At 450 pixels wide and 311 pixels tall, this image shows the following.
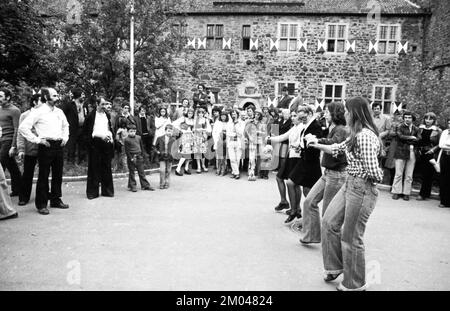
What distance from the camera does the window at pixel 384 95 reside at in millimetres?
22334

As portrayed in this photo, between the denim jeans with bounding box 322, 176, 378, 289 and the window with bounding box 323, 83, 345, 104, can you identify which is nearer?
the denim jeans with bounding box 322, 176, 378, 289

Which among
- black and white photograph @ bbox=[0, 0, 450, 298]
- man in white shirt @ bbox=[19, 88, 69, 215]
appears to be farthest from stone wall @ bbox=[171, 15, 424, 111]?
man in white shirt @ bbox=[19, 88, 69, 215]

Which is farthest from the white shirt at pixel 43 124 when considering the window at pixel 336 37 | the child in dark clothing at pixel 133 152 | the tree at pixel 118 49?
the window at pixel 336 37

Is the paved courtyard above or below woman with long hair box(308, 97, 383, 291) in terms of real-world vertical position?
below

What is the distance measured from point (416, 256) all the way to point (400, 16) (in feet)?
65.8

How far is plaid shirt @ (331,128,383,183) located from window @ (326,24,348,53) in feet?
65.9

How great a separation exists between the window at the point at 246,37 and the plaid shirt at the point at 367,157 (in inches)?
790

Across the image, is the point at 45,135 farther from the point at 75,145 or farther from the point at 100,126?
the point at 75,145

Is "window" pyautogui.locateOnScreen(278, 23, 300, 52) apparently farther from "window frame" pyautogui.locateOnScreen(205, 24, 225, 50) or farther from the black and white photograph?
the black and white photograph

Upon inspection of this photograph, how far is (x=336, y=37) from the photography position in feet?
73.4

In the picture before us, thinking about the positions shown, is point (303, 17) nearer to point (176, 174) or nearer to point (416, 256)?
point (176, 174)

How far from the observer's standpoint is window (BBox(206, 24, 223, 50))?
23.0m

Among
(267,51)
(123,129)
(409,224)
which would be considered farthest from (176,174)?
(267,51)

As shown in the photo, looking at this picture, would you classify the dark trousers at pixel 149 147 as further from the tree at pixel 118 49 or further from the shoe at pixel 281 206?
the shoe at pixel 281 206
